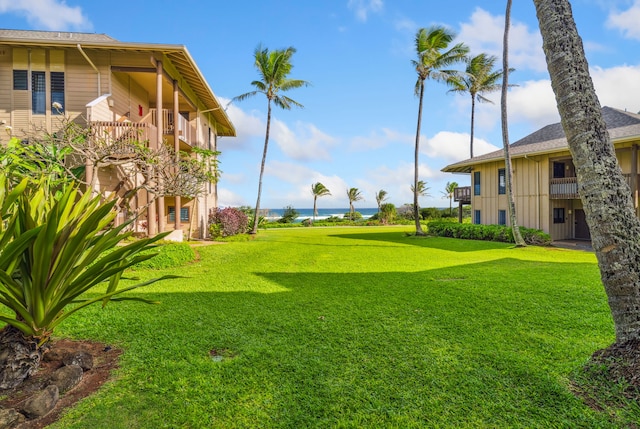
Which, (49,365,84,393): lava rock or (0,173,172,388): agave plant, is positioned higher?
(0,173,172,388): agave plant

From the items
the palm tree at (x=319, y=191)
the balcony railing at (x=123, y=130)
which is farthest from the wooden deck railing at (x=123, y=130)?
the palm tree at (x=319, y=191)

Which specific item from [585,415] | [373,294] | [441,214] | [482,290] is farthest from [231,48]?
[441,214]

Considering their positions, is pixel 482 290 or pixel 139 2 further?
pixel 139 2

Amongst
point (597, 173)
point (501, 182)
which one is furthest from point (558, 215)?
point (597, 173)

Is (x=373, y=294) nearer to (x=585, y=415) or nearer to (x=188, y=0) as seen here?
(x=585, y=415)

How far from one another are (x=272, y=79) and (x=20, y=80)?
39.0ft

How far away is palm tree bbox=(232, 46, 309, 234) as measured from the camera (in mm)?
19453

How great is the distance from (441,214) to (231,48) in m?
33.3

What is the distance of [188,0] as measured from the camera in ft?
32.3

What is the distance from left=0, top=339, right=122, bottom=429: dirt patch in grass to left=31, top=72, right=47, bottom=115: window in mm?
11729

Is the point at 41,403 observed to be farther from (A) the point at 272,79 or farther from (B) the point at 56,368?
(A) the point at 272,79

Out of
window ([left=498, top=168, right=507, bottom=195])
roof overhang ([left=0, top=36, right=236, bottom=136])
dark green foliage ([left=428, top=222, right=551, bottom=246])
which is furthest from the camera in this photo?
window ([left=498, top=168, right=507, bottom=195])

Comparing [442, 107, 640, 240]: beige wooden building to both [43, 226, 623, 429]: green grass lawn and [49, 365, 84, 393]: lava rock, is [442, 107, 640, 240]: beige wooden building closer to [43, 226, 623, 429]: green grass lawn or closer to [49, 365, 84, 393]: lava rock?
[43, 226, 623, 429]: green grass lawn

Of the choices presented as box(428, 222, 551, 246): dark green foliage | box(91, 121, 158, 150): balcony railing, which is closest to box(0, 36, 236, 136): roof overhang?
box(91, 121, 158, 150): balcony railing
